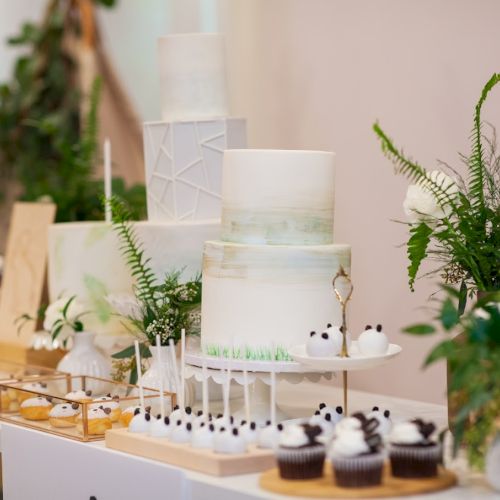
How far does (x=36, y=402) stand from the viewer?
2.21 meters

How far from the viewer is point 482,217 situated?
1993mm

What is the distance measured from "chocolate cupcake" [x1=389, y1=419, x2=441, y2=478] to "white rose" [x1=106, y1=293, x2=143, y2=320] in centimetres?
83

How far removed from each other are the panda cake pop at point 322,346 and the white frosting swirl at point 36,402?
56 centimetres

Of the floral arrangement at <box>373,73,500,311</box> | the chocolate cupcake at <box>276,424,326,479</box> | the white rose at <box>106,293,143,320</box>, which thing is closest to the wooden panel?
the white rose at <box>106,293,143,320</box>

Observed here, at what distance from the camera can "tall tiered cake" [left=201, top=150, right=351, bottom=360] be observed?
205 cm

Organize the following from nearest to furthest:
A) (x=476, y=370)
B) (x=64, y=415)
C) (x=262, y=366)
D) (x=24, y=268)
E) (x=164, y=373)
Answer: (x=476, y=370) → (x=262, y=366) → (x=64, y=415) → (x=164, y=373) → (x=24, y=268)

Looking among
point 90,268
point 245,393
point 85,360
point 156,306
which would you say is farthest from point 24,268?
point 245,393

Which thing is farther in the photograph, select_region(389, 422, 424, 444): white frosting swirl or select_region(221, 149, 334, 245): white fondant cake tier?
select_region(221, 149, 334, 245): white fondant cake tier

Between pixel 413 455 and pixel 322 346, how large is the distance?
31 centimetres

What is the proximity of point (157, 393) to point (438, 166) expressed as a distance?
2.82ft

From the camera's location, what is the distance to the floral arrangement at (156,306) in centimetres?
230

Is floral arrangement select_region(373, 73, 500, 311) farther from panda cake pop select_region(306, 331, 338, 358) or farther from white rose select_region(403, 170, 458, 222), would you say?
panda cake pop select_region(306, 331, 338, 358)

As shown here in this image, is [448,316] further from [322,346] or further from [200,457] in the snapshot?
[200,457]

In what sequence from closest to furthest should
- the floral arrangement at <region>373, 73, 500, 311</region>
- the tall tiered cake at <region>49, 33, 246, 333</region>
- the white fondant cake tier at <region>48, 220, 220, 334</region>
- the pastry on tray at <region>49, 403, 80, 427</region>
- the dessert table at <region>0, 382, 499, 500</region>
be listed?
the dessert table at <region>0, 382, 499, 500</region> → the floral arrangement at <region>373, 73, 500, 311</region> → the pastry on tray at <region>49, 403, 80, 427</region> → the tall tiered cake at <region>49, 33, 246, 333</region> → the white fondant cake tier at <region>48, 220, 220, 334</region>
